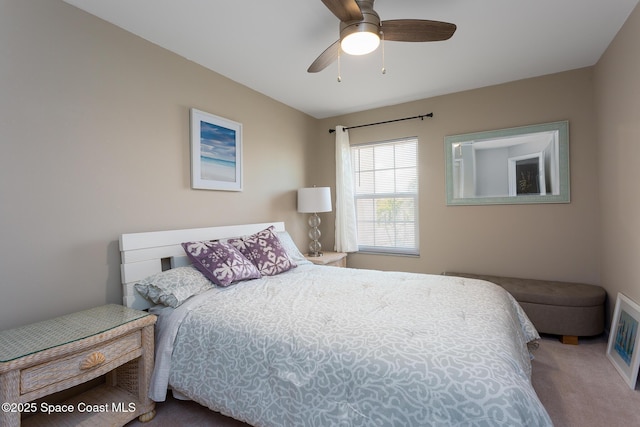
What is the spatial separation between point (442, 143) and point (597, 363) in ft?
7.77

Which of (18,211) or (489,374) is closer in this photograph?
(489,374)

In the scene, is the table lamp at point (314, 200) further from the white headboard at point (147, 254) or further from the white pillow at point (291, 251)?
the white headboard at point (147, 254)

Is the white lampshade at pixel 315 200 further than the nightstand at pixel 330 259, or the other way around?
the white lampshade at pixel 315 200

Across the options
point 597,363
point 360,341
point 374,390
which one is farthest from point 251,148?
point 597,363

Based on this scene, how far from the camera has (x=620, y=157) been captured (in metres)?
2.32

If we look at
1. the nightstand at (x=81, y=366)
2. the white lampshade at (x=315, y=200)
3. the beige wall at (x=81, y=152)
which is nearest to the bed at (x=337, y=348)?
the nightstand at (x=81, y=366)

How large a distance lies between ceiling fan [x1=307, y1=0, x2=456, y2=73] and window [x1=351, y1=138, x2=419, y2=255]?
6.46ft

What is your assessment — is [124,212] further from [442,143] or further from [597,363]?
[597,363]

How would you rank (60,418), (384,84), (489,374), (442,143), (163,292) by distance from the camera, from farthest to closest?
(442,143)
(384,84)
(163,292)
(60,418)
(489,374)

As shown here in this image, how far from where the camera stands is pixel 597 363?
2.22 metres

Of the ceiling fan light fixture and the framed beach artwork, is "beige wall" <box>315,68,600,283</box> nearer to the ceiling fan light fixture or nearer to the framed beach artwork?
the framed beach artwork

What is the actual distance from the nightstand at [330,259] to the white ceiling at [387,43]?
6.11 feet

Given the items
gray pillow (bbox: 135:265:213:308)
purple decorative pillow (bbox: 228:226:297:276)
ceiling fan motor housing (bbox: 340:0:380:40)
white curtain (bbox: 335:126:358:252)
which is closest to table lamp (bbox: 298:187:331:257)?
white curtain (bbox: 335:126:358:252)

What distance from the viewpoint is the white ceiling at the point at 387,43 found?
1.93 m
